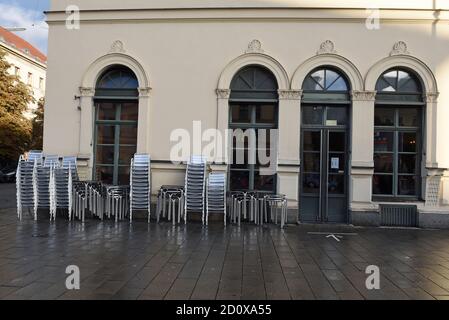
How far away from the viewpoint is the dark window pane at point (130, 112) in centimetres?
1163

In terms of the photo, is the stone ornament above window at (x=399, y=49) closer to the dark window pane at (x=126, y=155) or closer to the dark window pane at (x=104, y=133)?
the dark window pane at (x=126, y=155)

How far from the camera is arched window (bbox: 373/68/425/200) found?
10969 mm

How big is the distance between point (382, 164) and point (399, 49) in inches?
119

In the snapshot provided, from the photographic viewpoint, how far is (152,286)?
210 inches

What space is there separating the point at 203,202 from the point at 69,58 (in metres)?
5.63

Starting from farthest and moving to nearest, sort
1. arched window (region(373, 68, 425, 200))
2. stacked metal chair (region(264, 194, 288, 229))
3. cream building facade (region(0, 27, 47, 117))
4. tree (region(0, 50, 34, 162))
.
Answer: cream building facade (region(0, 27, 47, 117)) → tree (region(0, 50, 34, 162)) → arched window (region(373, 68, 425, 200)) → stacked metal chair (region(264, 194, 288, 229))

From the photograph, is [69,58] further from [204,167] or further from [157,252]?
[157,252]

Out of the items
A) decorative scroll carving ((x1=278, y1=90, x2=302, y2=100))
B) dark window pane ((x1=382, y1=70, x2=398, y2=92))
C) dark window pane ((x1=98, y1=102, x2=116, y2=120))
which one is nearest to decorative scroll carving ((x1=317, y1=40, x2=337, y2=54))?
decorative scroll carving ((x1=278, y1=90, x2=302, y2=100))

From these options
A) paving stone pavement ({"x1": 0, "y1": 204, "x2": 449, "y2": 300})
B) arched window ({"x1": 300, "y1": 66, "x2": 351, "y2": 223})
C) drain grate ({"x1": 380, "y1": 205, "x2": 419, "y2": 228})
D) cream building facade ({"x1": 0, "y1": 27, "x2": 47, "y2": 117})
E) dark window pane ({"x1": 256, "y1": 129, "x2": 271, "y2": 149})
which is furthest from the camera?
cream building facade ({"x1": 0, "y1": 27, "x2": 47, "y2": 117})

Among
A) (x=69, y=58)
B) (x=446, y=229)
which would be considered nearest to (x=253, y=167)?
(x=446, y=229)

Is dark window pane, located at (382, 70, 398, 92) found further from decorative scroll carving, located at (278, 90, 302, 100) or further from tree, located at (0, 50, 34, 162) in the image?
tree, located at (0, 50, 34, 162)

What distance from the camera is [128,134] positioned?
38.3ft

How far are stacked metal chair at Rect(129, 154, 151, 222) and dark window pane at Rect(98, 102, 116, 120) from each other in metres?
1.78

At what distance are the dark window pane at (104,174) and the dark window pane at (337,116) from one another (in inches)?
244
